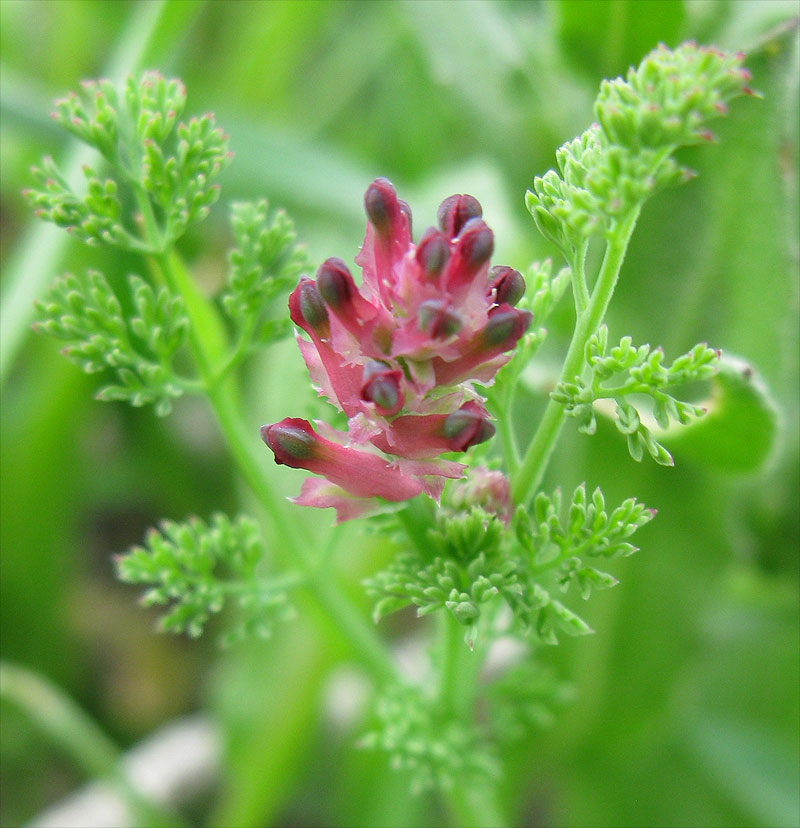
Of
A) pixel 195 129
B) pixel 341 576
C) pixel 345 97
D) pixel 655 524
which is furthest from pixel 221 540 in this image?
pixel 345 97

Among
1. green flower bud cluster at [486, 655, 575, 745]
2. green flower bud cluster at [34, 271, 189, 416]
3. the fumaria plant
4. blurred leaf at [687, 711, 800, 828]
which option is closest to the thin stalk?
the fumaria plant

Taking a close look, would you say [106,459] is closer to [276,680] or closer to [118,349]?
[276,680]

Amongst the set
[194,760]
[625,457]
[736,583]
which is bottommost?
[194,760]

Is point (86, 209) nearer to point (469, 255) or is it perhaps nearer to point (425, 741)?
point (469, 255)

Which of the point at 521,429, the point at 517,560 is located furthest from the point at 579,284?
the point at 521,429

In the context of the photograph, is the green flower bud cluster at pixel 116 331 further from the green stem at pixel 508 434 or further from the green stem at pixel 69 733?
the green stem at pixel 69 733

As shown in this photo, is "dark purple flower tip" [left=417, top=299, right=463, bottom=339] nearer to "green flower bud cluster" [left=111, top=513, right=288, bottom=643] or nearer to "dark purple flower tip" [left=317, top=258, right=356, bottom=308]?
"dark purple flower tip" [left=317, top=258, right=356, bottom=308]
